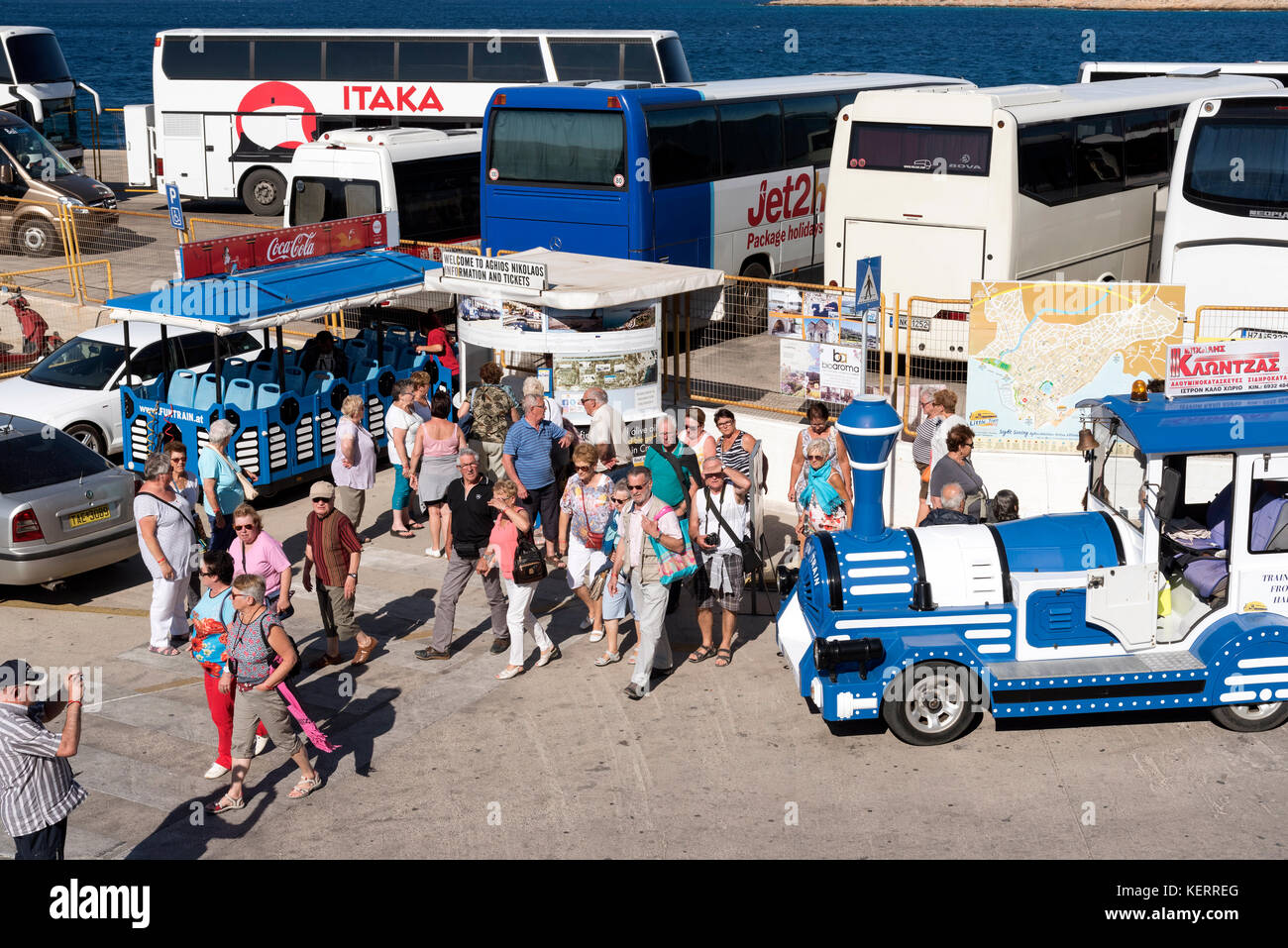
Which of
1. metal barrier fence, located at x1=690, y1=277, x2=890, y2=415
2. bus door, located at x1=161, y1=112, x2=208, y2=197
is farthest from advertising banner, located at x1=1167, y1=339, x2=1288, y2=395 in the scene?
bus door, located at x1=161, y1=112, x2=208, y2=197

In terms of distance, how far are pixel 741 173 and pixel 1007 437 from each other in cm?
845

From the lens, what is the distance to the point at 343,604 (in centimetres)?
1089

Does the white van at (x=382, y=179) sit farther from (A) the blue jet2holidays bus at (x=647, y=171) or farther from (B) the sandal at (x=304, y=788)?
(B) the sandal at (x=304, y=788)

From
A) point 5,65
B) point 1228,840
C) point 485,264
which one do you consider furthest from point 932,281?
point 5,65

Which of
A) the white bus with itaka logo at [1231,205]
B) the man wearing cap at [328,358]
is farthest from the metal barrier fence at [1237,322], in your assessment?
the man wearing cap at [328,358]

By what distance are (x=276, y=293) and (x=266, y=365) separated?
1679 millimetres

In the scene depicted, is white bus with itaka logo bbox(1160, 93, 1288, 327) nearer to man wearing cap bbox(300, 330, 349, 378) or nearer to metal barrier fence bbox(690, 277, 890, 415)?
metal barrier fence bbox(690, 277, 890, 415)

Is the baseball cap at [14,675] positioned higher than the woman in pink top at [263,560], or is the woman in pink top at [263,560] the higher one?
the baseball cap at [14,675]

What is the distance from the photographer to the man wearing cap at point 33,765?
7.12 metres

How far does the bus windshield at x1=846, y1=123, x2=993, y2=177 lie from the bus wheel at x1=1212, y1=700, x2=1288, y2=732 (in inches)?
351

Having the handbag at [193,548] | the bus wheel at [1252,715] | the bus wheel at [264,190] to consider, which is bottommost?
the bus wheel at [1252,715]

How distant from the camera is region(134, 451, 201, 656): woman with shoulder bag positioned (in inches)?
435

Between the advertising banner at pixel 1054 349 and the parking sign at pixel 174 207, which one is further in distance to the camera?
the parking sign at pixel 174 207

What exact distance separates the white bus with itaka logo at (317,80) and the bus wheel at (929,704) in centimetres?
2045
